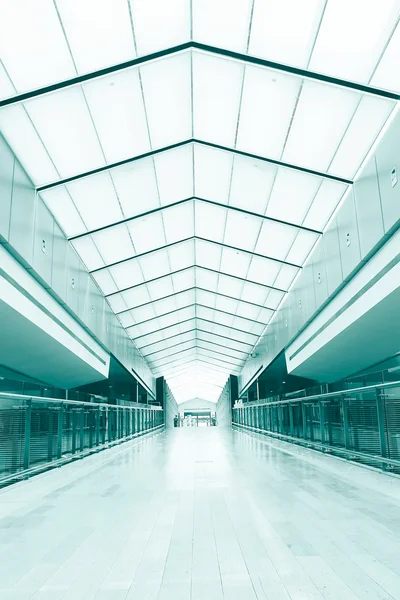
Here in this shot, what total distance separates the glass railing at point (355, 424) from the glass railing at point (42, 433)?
4.83 meters

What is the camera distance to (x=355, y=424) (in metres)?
7.75

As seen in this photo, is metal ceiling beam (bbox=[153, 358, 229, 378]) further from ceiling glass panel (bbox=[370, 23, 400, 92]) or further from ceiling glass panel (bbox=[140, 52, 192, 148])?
ceiling glass panel (bbox=[370, 23, 400, 92])

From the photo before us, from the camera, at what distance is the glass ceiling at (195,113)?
257 inches

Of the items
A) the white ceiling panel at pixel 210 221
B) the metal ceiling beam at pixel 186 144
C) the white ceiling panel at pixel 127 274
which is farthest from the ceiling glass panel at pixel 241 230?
the white ceiling panel at pixel 127 274

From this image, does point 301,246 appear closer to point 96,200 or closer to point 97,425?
point 96,200

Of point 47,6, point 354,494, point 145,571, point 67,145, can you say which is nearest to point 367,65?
point 47,6

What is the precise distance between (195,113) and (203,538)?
25.5 ft

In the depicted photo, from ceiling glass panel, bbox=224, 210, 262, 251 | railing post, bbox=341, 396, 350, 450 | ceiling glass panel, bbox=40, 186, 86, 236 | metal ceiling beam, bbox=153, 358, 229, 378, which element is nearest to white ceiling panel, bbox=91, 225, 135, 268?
ceiling glass panel, bbox=40, 186, 86, 236

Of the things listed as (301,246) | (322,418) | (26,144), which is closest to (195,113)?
(26,144)

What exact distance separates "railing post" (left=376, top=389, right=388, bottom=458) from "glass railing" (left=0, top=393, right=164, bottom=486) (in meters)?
4.82

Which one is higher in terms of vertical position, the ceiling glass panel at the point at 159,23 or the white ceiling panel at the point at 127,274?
the ceiling glass panel at the point at 159,23

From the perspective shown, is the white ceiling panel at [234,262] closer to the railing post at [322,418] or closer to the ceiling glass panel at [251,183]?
the ceiling glass panel at [251,183]

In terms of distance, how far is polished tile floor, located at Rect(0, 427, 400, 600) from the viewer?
2.65 m

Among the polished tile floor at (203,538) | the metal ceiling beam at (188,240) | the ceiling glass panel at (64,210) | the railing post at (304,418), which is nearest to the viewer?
the polished tile floor at (203,538)
